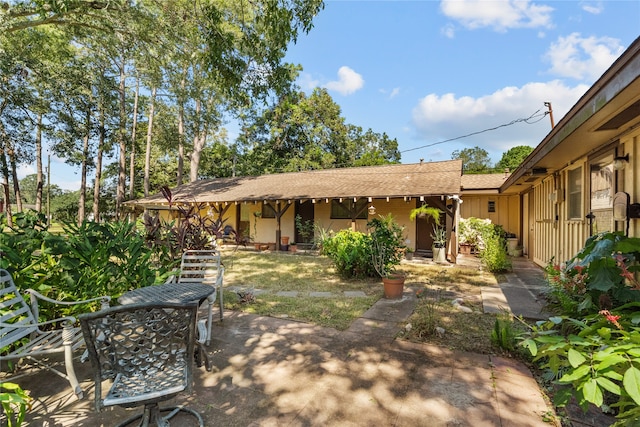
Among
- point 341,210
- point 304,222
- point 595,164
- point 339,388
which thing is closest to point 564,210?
point 595,164

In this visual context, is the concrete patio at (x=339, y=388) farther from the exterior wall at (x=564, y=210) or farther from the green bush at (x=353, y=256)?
the green bush at (x=353, y=256)

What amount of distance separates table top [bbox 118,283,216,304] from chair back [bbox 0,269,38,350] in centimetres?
66

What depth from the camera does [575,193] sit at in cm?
612

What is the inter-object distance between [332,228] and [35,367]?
11.6m

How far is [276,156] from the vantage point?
28203 mm

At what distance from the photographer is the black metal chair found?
1.71m

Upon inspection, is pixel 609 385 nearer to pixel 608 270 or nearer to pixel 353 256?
pixel 608 270

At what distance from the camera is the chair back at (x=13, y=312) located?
7.78ft


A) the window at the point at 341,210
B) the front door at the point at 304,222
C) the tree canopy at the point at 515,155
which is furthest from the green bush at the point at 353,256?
the tree canopy at the point at 515,155

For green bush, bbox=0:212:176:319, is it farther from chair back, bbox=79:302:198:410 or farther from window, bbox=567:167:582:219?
window, bbox=567:167:582:219

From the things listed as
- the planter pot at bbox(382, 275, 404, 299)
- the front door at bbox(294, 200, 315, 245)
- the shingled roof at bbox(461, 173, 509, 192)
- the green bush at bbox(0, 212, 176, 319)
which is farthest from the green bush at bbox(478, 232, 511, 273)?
the front door at bbox(294, 200, 315, 245)

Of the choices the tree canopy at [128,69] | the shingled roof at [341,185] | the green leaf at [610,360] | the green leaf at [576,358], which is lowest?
the green leaf at [576,358]

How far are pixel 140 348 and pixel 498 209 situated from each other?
14912 mm

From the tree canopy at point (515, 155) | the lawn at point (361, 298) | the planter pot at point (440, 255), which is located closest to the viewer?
the lawn at point (361, 298)
